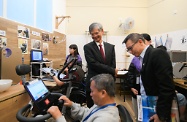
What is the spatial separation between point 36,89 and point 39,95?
0.07m

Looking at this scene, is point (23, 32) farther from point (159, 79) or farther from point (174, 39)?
point (174, 39)

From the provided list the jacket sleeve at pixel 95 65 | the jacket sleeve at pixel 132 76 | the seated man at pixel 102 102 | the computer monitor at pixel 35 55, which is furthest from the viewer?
the computer monitor at pixel 35 55

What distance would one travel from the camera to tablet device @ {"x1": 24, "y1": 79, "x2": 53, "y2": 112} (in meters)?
1.31

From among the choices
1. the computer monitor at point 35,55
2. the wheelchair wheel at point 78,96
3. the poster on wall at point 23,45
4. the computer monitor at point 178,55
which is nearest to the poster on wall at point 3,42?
the poster on wall at point 23,45

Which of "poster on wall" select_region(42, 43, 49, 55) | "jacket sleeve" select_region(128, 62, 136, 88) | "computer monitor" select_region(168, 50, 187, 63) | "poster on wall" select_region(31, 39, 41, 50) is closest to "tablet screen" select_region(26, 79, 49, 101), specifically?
"jacket sleeve" select_region(128, 62, 136, 88)

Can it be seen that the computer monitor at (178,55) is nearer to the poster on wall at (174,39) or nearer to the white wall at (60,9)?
the poster on wall at (174,39)

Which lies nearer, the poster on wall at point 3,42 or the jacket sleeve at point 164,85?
the jacket sleeve at point 164,85

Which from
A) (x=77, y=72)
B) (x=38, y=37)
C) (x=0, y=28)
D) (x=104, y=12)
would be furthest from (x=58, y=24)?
(x=77, y=72)

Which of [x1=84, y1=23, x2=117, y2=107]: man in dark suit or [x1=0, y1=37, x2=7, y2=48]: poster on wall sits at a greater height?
[x1=0, y1=37, x2=7, y2=48]: poster on wall

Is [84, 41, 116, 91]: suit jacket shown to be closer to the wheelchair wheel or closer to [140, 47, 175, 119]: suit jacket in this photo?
[140, 47, 175, 119]: suit jacket

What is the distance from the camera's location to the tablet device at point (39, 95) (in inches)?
51.6

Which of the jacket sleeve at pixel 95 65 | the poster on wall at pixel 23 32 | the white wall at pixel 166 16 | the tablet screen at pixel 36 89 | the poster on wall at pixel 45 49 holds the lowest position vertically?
the tablet screen at pixel 36 89

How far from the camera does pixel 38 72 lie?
3.19m

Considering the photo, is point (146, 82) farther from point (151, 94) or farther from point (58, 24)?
point (58, 24)
